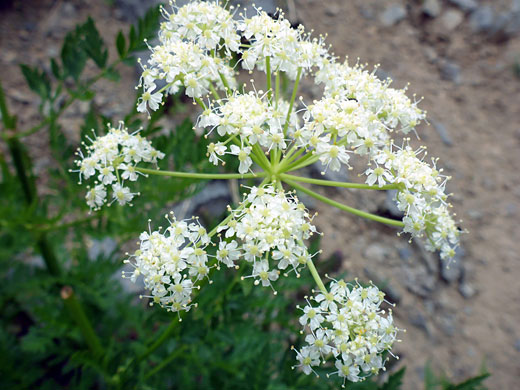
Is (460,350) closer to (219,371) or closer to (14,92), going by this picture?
(219,371)

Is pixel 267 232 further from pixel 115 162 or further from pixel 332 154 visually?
→ pixel 115 162

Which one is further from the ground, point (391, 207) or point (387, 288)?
point (391, 207)

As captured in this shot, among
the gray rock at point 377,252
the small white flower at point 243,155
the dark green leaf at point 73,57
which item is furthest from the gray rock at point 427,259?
the dark green leaf at point 73,57

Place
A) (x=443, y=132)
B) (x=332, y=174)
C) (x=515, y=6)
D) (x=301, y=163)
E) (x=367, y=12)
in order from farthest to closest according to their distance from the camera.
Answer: (x=515, y=6), (x=367, y=12), (x=443, y=132), (x=332, y=174), (x=301, y=163)

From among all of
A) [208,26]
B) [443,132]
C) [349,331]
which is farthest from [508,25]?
[349,331]

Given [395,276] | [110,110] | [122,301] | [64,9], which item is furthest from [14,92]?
[395,276]

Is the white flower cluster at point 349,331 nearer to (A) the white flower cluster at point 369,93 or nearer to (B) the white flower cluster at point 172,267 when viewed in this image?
(B) the white flower cluster at point 172,267
